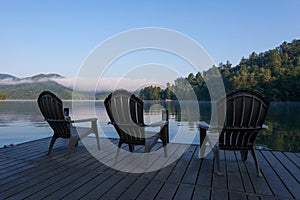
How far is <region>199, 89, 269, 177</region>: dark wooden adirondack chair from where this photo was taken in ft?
8.39

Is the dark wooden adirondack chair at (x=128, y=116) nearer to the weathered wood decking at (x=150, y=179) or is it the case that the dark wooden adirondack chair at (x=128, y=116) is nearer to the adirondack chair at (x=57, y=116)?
the weathered wood decking at (x=150, y=179)

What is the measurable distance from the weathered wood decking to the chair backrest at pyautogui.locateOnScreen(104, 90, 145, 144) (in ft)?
1.84

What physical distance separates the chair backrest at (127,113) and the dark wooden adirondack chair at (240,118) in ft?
3.29

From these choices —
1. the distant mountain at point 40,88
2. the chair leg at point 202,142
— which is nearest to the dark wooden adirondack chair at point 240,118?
the chair leg at point 202,142

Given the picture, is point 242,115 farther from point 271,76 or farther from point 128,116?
point 271,76

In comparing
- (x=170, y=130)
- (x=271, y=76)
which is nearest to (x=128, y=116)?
(x=170, y=130)

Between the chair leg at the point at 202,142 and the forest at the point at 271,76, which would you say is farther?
the forest at the point at 271,76

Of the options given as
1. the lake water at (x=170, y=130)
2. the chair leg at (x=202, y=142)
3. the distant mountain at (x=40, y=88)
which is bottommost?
the lake water at (x=170, y=130)

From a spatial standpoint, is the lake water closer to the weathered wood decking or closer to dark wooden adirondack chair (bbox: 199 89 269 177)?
the weathered wood decking

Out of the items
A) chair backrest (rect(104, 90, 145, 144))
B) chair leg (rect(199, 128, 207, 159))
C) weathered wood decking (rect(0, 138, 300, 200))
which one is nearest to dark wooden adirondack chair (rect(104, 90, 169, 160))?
chair backrest (rect(104, 90, 145, 144))

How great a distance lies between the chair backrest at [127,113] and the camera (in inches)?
115

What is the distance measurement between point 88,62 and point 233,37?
789 inches

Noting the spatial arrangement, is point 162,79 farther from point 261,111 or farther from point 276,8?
point 276,8

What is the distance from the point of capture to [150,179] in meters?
2.41
